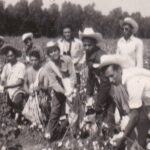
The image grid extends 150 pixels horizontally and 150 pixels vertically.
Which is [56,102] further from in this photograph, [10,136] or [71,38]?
[71,38]

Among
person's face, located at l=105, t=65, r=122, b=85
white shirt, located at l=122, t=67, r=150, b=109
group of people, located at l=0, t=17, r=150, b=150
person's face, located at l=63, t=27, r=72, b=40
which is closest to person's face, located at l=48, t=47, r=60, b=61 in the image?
group of people, located at l=0, t=17, r=150, b=150

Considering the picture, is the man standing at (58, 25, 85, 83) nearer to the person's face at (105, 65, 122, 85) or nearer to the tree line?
the tree line

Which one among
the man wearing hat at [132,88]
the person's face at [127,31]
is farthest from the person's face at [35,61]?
the man wearing hat at [132,88]

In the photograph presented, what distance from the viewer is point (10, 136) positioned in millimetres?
3064

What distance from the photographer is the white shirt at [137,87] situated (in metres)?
2.09

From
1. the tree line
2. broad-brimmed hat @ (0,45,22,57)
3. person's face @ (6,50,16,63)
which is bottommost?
person's face @ (6,50,16,63)

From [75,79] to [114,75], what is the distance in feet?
3.61

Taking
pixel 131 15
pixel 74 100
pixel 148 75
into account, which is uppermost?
pixel 131 15

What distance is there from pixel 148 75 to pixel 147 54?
303 cm

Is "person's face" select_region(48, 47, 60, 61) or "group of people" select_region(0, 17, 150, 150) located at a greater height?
"person's face" select_region(48, 47, 60, 61)

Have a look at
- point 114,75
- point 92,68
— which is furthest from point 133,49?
point 114,75

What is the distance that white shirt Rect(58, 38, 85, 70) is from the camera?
4.12 meters

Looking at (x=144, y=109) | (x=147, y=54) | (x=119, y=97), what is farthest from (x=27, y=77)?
(x=147, y=54)

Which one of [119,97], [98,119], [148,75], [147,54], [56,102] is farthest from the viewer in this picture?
[147,54]
